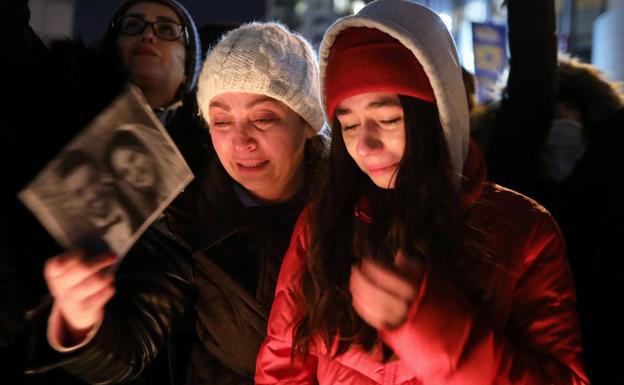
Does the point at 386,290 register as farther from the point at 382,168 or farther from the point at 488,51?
the point at 488,51

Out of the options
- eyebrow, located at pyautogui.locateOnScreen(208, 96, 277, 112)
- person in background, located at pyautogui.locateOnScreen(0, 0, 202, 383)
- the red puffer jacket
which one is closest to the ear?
eyebrow, located at pyautogui.locateOnScreen(208, 96, 277, 112)

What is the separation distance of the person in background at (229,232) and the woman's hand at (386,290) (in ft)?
2.57

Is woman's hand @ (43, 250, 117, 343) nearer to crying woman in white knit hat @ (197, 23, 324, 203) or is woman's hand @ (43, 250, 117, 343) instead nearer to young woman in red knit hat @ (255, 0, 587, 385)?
young woman in red knit hat @ (255, 0, 587, 385)

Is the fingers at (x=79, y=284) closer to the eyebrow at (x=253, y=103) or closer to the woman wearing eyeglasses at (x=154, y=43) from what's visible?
the eyebrow at (x=253, y=103)

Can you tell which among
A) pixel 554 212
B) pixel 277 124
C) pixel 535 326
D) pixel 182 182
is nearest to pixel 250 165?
pixel 277 124

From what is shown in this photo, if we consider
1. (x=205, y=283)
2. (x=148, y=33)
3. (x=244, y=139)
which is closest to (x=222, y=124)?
(x=244, y=139)

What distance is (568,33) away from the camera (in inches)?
768

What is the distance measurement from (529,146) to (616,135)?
37 cm

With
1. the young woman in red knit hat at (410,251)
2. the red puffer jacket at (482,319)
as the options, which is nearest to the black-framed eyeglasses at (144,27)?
the young woman in red knit hat at (410,251)

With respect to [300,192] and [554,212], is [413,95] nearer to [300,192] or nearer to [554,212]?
[300,192]

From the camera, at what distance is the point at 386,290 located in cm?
136

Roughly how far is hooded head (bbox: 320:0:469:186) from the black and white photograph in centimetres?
64

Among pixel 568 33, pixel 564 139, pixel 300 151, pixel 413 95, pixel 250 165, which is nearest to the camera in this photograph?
pixel 413 95

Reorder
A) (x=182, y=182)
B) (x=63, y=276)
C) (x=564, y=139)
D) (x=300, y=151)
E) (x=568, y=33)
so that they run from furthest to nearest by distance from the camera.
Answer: (x=568, y=33), (x=564, y=139), (x=300, y=151), (x=182, y=182), (x=63, y=276)
